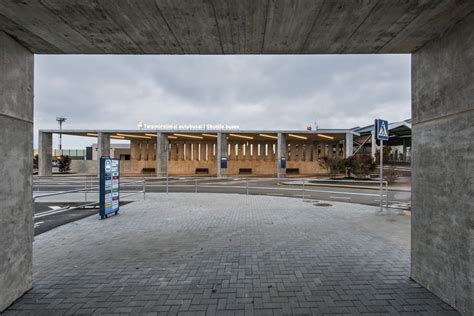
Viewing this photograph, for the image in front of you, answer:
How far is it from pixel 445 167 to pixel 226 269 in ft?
12.1

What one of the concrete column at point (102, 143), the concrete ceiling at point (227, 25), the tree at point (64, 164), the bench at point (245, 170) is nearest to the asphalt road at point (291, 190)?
the concrete ceiling at point (227, 25)

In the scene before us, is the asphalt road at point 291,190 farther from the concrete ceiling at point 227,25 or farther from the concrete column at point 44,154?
the concrete column at point 44,154

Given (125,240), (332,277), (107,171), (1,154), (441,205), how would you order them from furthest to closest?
(107,171) → (125,240) → (332,277) → (441,205) → (1,154)

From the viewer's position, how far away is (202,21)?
2.93m

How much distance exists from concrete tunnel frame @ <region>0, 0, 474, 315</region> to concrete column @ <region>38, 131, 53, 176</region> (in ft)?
108

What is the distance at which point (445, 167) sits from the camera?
3.04 metres

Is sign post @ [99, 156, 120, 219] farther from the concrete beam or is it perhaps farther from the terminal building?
the terminal building

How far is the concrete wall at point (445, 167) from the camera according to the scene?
273 centimetres

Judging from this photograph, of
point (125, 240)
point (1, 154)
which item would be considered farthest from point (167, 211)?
point (1, 154)

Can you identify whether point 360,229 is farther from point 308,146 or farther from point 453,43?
point 308,146

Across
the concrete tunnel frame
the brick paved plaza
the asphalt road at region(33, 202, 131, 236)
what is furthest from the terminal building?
the concrete tunnel frame

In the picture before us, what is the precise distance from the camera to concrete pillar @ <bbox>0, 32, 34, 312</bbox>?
2889 mm

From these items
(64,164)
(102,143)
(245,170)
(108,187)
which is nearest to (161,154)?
(102,143)

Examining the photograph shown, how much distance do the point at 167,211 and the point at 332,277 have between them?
21.6ft
